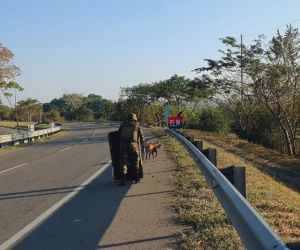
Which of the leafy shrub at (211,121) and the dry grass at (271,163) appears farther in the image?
the leafy shrub at (211,121)

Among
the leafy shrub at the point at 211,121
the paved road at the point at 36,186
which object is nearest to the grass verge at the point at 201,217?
the paved road at the point at 36,186

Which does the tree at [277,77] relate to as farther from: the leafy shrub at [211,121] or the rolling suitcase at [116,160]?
the rolling suitcase at [116,160]

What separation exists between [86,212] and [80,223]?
88cm

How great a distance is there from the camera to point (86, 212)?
877 centimetres

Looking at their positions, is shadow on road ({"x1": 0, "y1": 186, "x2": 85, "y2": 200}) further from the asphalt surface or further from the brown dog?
the brown dog

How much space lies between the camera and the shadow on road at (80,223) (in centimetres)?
673

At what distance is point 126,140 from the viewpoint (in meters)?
12.2

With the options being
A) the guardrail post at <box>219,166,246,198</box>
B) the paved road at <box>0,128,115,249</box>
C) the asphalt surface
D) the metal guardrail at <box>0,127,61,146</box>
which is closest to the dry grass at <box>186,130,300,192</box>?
the asphalt surface

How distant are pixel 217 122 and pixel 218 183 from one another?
131ft

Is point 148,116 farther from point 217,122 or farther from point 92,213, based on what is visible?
point 92,213

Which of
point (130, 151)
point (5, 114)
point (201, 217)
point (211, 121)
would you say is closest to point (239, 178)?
point (201, 217)

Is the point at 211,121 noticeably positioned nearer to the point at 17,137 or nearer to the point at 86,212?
the point at 17,137

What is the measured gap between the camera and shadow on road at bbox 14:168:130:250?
6734 mm

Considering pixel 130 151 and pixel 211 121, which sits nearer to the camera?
pixel 130 151
